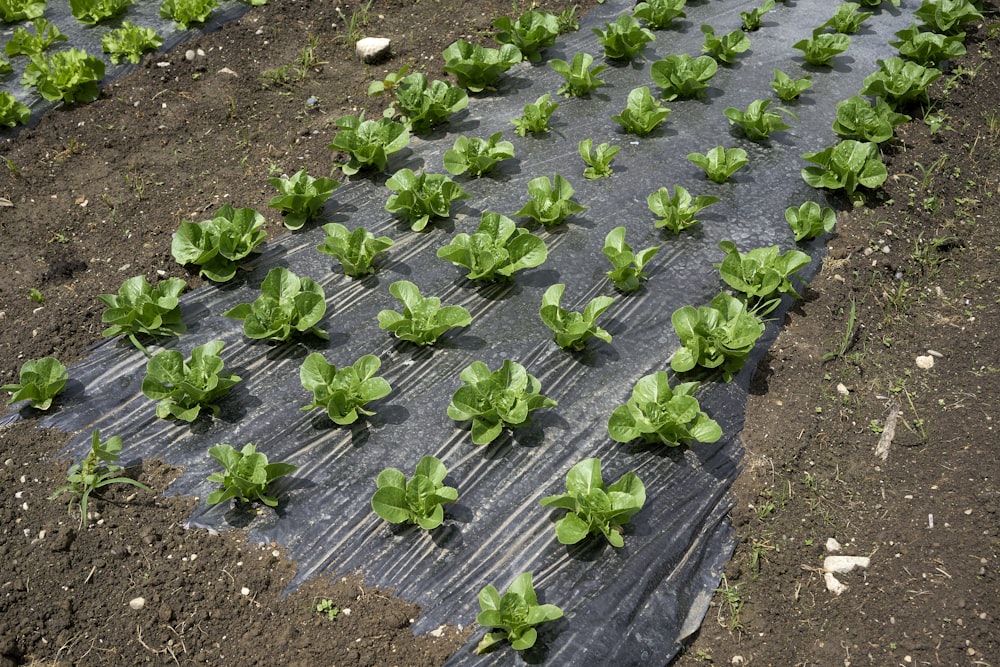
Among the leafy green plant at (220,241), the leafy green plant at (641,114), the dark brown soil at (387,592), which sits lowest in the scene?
the dark brown soil at (387,592)

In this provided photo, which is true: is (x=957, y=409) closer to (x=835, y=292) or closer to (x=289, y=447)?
(x=835, y=292)

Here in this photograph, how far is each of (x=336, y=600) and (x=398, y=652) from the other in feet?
1.08

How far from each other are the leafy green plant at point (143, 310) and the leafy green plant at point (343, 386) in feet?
2.80

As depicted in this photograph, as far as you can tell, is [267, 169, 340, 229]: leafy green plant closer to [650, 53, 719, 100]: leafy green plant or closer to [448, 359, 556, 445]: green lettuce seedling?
[448, 359, 556, 445]: green lettuce seedling

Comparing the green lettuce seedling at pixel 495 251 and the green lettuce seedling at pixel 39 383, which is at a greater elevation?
the green lettuce seedling at pixel 495 251

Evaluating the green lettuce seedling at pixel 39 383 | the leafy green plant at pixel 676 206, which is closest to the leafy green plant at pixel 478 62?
the leafy green plant at pixel 676 206

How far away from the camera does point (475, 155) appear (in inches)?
190

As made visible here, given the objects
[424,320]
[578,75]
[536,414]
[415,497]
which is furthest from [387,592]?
[578,75]

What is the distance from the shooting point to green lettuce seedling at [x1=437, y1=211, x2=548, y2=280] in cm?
415

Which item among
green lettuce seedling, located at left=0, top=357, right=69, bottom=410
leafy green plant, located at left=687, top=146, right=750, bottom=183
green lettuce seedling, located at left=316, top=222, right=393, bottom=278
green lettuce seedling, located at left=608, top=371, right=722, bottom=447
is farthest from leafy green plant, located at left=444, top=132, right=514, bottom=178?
green lettuce seedling, located at left=0, top=357, right=69, bottom=410

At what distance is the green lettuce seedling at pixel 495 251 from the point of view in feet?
13.6

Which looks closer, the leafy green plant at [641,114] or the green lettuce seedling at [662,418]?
→ the green lettuce seedling at [662,418]

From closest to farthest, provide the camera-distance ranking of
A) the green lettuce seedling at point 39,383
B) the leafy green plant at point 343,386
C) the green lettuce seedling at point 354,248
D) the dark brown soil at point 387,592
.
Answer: the dark brown soil at point 387,592 < the leafy green plant at point 343,386 < the green lettuce seedling at point 39,383 < the green lettuce seedling at point 354,248

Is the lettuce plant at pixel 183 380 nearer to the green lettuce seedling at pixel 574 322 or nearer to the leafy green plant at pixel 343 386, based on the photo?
the leafy green plant at pixel 343 386
